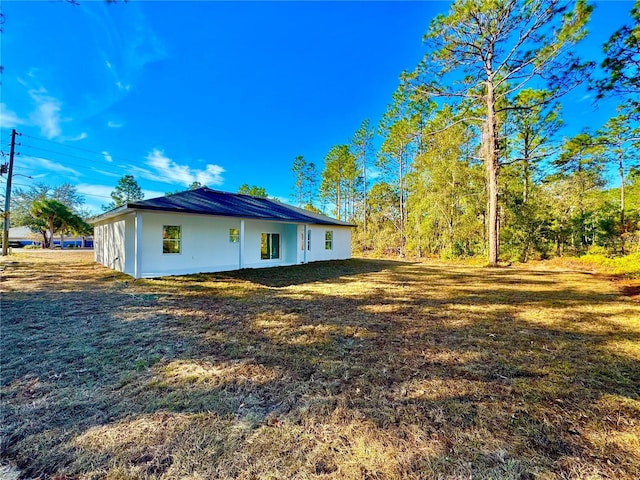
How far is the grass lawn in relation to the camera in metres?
1.72

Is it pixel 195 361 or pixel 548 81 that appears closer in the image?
pixel 195 361

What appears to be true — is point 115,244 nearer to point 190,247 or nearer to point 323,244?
point 190,247

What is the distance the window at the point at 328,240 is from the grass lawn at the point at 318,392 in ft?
35.0

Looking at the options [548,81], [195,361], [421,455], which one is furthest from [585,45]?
[195,361]

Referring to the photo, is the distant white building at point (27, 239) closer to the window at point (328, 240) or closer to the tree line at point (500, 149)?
the tree line at point (500, 149)

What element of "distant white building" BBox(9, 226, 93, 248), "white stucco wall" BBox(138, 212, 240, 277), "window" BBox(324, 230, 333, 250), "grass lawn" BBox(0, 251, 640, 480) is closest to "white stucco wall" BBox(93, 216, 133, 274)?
"white stucco wall" BBox(138, 212, 240, 277)

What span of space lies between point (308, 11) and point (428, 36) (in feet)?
18.4

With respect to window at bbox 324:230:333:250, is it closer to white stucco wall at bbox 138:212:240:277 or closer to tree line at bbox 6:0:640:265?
white stucco wall at bbox 138:212:240:277

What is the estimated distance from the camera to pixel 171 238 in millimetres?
10180

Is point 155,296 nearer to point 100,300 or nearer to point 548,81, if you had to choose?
point 100,300

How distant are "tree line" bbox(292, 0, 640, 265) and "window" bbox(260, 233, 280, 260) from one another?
28.2ft

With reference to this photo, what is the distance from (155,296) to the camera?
643 centimetres

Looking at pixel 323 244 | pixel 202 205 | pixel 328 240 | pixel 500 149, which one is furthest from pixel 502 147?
pixel 202 205

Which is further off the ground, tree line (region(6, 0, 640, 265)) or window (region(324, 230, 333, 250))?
tree line (region(6, 0, 640, 265))
